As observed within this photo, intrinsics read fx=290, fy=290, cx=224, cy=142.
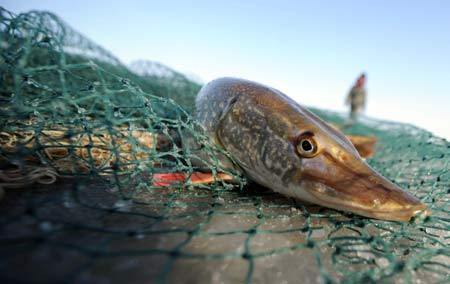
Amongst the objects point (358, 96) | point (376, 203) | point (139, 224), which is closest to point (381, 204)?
point (376, 203)

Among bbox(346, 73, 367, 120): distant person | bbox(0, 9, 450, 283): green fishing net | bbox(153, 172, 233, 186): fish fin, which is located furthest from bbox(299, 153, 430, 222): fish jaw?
bbox(346, 73, 367, 120): distant person

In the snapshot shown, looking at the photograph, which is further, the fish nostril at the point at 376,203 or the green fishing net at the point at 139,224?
the fish nostril at the point at 376,203

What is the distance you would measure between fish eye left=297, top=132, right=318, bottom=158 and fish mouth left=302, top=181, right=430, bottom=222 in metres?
0.22

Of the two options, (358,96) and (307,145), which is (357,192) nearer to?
(307,145)

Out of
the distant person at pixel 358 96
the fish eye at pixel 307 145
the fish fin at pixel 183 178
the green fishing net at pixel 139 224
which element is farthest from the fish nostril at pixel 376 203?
the distant person at pixel 358 96

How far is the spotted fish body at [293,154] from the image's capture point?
3.95 feet

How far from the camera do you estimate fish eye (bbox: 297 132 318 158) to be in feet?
4.72

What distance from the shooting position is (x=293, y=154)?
1493mm

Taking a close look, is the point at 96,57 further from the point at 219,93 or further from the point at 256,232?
the point at 256,232

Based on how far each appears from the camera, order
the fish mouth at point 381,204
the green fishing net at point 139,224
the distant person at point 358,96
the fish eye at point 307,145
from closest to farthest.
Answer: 1. the green fishing net at point 139,224
2. the fish mouth at point 381,204
3. the fish eye at point 307,145
4. the distant person at point 358,96

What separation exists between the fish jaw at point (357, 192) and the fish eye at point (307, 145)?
4 cm

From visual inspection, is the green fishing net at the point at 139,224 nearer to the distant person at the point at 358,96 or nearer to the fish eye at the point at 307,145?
the fish eye at the point at 307,145

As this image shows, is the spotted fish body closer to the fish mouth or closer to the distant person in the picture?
the fish mouth

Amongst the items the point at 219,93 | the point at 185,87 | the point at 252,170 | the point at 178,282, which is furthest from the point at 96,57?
the point at 178,282
